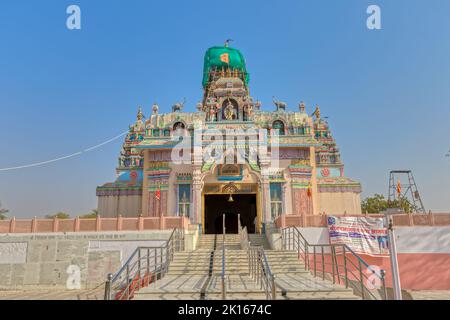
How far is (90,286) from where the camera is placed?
15742 millimetres

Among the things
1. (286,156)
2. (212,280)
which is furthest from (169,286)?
(286,156)

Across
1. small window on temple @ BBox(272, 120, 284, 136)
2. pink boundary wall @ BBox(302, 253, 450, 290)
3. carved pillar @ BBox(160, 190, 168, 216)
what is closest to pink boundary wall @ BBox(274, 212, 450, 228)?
pink boundary wall @ BBox(302, 253, 450, 290)

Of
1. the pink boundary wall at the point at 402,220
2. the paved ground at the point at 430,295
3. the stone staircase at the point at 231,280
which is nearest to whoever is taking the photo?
the stone staircase at the point at 231,280

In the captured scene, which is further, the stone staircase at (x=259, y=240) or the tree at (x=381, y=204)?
the tree at (x=381, y=204)

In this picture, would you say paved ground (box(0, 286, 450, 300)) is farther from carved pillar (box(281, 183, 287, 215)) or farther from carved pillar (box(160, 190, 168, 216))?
carved pillar (box(281, 183, 287, 215))

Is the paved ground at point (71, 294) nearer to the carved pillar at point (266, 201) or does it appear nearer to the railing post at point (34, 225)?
the railing post at point (34, 225)

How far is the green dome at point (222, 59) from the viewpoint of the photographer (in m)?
36.7

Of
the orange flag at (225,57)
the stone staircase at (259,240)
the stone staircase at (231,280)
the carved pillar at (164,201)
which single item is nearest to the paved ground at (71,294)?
the stone staircase at (231,280)

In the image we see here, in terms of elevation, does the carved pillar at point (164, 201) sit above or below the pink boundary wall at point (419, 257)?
→ above

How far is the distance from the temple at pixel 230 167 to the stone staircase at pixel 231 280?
5396 mm

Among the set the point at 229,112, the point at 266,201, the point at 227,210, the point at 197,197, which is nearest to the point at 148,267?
the point at 197,197

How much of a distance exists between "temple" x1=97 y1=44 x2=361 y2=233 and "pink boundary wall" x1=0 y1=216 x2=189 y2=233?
3.95 meters

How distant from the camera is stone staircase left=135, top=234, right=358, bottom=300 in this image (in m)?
8.89
